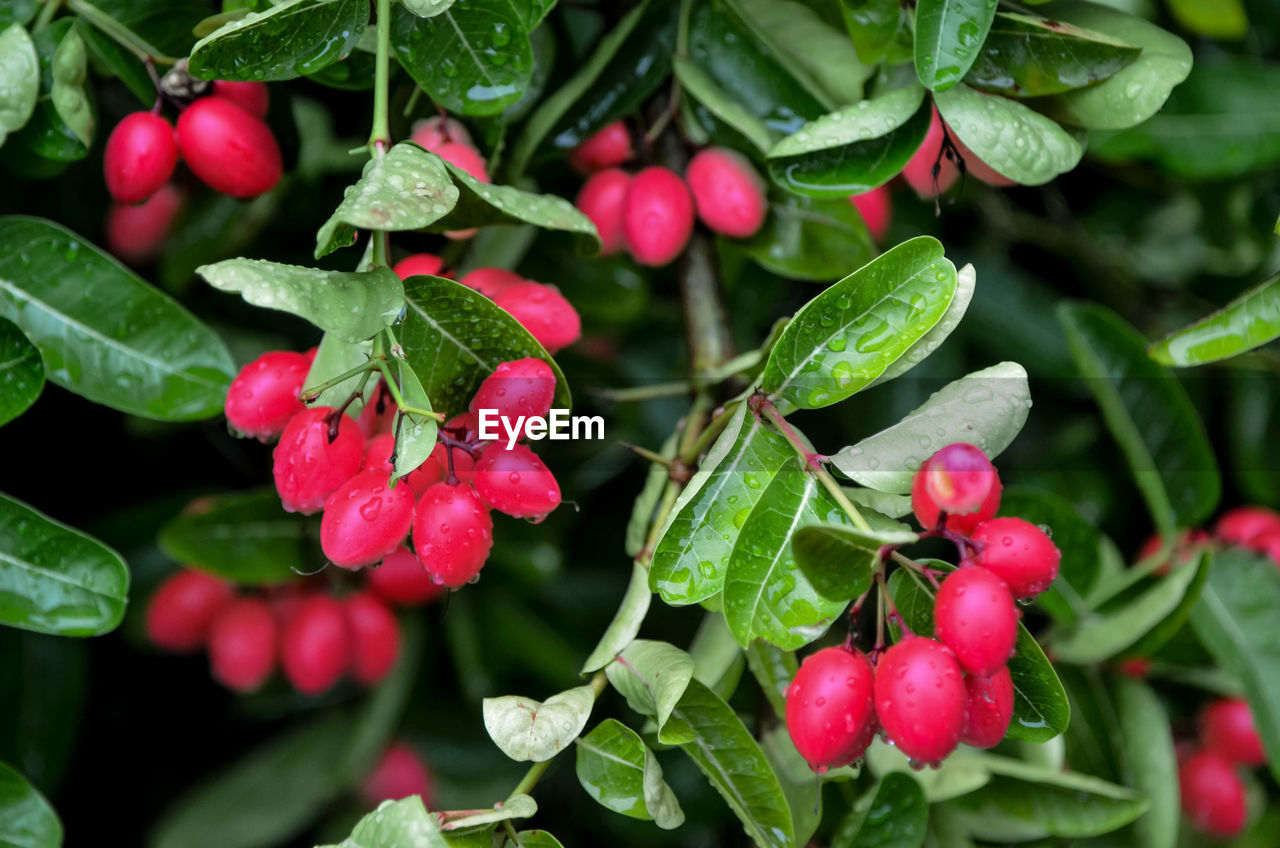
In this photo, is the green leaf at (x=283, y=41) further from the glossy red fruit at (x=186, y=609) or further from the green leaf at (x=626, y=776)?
the glossy red fruit at (x=186, y=609)

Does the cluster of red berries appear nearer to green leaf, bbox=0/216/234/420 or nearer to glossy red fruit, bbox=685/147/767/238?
glossy red fruit, bbox=685/147/767/238

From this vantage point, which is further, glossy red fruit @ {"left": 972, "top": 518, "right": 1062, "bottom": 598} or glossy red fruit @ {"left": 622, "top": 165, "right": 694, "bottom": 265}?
glossy red fruit @ {"left": 622, "top": 165, "right": 694, "bottom": 265}

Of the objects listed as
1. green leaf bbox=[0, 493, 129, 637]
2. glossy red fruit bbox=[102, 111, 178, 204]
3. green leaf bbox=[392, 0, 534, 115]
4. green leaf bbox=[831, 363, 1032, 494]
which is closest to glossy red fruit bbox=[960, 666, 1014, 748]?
green leaf bbox=[831, 363, 1032, 494]

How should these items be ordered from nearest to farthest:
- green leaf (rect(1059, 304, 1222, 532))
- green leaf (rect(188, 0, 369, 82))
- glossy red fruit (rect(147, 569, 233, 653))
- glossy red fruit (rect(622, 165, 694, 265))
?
green leaf (rect(188, 0, 369, 82))
glossy red fruit (rect(622, 165, 694, 265))
green leaf (rect(1059, 304, 1222, 532))
glossy red fruit (rect(147, 569, 233, 653))

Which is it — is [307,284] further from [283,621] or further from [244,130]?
[283,621]

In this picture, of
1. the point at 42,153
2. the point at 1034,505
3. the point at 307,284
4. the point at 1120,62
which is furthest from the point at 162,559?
the point at 1120,62

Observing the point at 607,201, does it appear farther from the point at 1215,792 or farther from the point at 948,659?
the point at 1215,792
